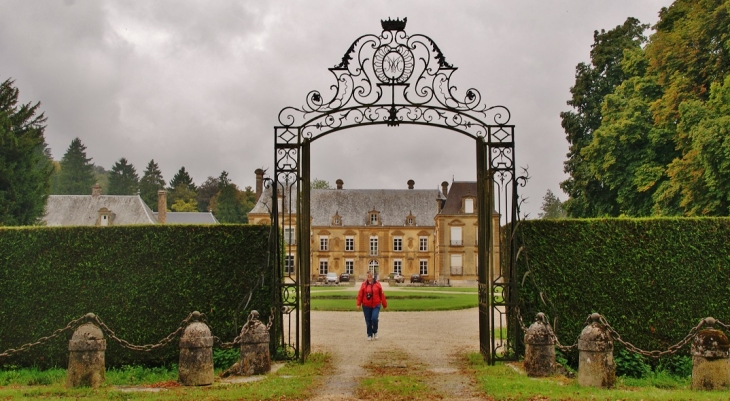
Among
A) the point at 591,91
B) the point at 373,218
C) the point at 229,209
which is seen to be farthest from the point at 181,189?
the point at 591,91

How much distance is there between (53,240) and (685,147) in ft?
53.1

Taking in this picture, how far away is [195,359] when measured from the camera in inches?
286

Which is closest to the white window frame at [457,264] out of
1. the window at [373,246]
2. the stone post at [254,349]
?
the window at [373,246]

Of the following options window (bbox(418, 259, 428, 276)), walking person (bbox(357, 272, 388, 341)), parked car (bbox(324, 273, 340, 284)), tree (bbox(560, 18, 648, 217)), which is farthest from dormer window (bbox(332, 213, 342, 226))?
walking person (bbox(357, 272, 388, 341))

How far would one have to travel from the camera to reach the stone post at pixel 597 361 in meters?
6.95

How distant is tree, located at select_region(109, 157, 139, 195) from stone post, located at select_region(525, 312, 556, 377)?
78.5 metres

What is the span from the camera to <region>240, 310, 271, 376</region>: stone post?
25.9 feet

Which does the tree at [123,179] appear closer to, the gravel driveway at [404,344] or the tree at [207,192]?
the tree at [207,192]

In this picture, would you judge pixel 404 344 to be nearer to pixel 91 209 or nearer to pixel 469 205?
pixel 469 205

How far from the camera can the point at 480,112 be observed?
9.05 meters

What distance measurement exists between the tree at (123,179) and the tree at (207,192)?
7.71m

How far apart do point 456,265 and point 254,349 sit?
43.5 meters

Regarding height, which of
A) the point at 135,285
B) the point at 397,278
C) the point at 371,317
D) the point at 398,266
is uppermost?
the point at 135,285

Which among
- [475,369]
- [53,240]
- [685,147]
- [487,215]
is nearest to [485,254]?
[487,215]
